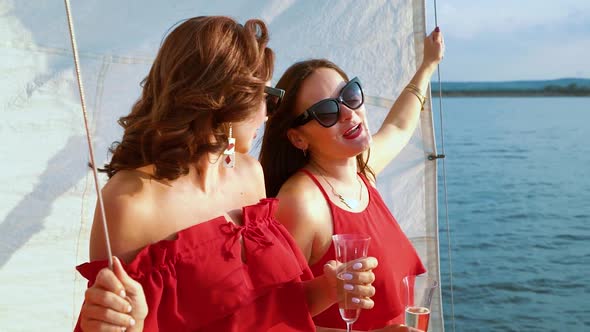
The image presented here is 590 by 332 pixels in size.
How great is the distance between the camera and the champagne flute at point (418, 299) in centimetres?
268

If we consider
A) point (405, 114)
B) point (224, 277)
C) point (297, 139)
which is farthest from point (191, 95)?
point (405, 114)

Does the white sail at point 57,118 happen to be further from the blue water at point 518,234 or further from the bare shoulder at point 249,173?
the blue water at point 518,234

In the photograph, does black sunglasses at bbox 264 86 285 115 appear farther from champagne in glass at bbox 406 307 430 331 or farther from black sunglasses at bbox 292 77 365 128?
champagne in glass at bbox 406 307 430 331

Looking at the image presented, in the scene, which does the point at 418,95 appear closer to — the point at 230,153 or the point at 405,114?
the point at 405,114

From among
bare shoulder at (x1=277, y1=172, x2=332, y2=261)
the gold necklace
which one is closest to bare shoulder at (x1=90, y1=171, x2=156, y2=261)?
bare shoulder at (x1=277, y1=172, x2=332, y2=261)

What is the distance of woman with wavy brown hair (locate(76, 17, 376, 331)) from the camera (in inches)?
92.5

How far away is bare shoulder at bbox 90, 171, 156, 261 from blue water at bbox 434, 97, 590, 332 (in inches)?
424

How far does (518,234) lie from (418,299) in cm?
1741

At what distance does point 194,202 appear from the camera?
2537 millimetres

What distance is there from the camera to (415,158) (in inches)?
183

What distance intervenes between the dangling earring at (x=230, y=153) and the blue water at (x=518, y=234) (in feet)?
34.2

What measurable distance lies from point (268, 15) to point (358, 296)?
71.7 inches

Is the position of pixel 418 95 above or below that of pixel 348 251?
above

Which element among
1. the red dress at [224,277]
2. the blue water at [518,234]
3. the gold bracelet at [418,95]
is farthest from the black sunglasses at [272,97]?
the blue water at [518,234]
